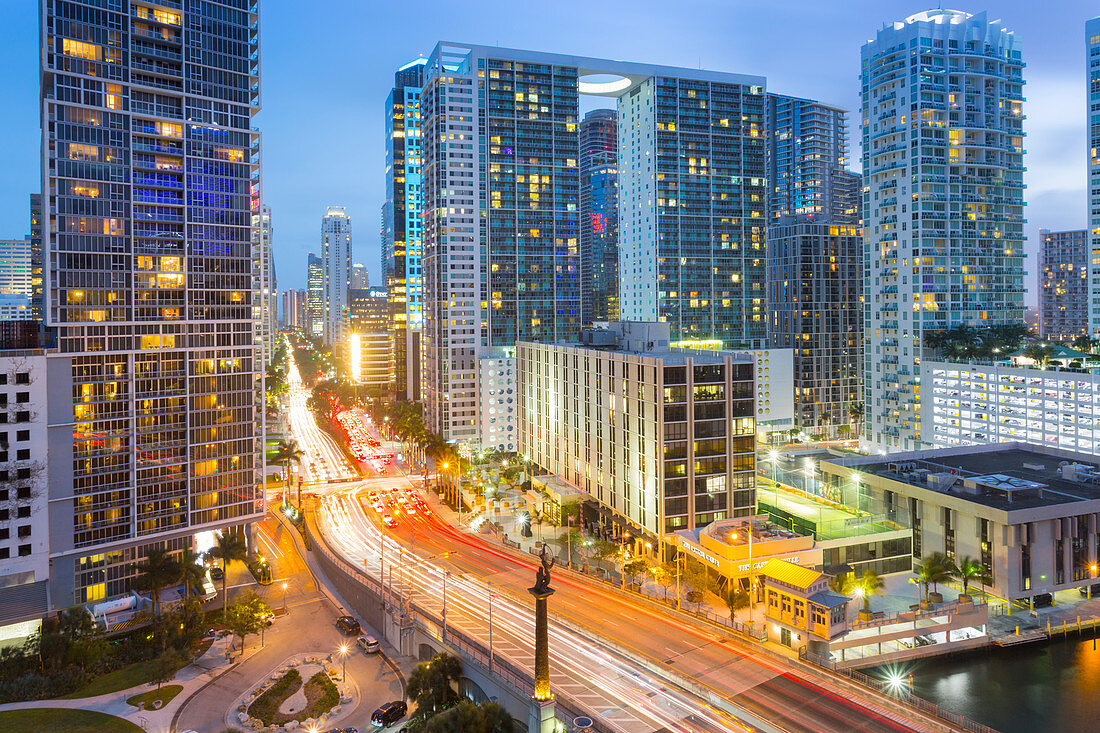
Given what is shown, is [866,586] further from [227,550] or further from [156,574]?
[156,574]

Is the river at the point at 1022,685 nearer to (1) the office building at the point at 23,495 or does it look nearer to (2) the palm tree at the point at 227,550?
(2) the palm tree at the point at 227,550

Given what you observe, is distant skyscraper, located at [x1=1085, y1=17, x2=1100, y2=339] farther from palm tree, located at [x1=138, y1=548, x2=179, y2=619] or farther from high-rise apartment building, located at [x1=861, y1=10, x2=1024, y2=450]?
palm tree, located at [x1=138, y1=548, x2=179, y2=619]

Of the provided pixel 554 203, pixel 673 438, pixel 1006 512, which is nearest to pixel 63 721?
pixel 673 438

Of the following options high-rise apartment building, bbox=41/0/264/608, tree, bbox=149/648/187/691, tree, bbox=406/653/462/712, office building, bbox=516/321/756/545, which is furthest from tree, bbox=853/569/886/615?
high-rise apartment building, bbox=41/0/264/608

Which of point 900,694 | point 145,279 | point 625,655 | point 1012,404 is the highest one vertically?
point 145,279

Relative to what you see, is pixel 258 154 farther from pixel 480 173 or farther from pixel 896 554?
pixel 896 554

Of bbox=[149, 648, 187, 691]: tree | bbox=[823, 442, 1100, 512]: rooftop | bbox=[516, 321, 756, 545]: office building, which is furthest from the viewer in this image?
bbox=[516, 321, 756, 545]: office building
